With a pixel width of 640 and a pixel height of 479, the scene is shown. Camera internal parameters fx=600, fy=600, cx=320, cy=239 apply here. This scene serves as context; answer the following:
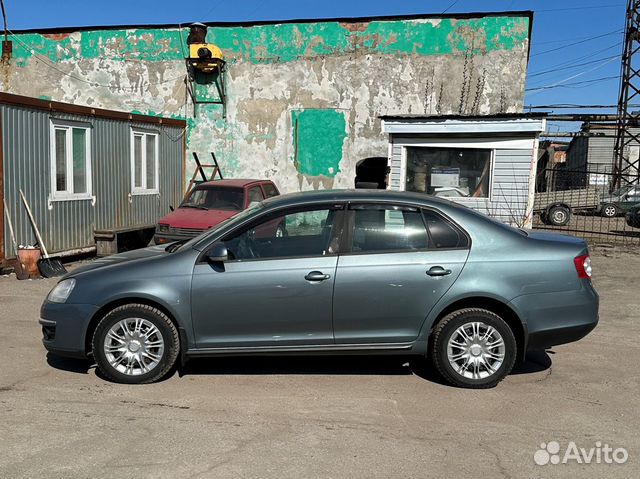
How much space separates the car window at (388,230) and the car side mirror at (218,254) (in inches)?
41.8

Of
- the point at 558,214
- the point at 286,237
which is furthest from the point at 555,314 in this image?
the point at 558,214

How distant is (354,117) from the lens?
51.5 feet

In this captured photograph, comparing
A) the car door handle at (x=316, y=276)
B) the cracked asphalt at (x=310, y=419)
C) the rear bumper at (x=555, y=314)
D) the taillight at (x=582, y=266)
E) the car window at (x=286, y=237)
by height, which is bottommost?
the cracked asphalt at (x=310, y=419)

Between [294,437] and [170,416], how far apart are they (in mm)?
995

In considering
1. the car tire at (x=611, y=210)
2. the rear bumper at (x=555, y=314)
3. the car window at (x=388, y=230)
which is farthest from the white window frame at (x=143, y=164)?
the car tire at (x=611, y=210)

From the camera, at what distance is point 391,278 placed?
4965 mm

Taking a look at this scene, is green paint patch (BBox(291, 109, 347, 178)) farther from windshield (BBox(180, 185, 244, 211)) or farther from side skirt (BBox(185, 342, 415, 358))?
side skirt (BBox(185, 342, 415, 358))

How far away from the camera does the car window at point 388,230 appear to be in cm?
510

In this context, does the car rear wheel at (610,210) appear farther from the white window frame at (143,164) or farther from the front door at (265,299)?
the front door at (265,299)

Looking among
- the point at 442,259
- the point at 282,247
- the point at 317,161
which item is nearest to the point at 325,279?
the point at 282,247

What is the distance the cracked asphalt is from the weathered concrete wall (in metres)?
10.5

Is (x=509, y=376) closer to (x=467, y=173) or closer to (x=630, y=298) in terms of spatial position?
(x=630, y=298)

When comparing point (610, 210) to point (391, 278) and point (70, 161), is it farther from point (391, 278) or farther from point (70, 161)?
point (391, 278)

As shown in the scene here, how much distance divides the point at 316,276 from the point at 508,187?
8299 millimetres
